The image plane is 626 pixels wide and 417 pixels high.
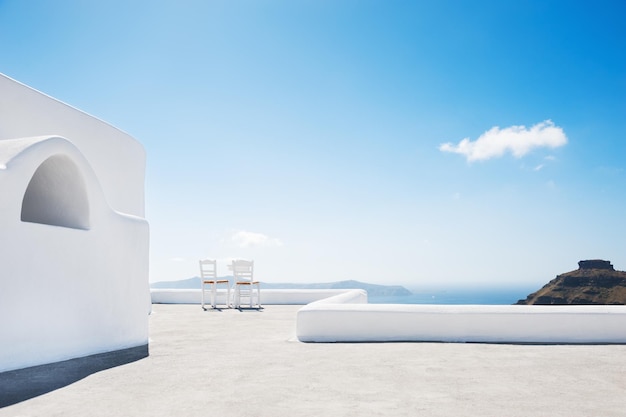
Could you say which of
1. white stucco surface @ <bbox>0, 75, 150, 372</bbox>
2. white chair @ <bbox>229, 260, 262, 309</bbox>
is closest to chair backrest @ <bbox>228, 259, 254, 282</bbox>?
white chair @ <bbox>229, 260, 262, 309</bbox>

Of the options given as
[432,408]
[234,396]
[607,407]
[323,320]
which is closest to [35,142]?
[234,396]

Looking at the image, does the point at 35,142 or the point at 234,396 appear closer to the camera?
the point at 234,396

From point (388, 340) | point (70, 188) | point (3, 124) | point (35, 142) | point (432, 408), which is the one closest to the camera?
point (432, 408)

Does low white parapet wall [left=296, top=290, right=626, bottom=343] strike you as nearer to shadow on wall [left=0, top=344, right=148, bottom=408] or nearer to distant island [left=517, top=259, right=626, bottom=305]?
shadow on wall [left=0, top=344, right=148, bottom=408]

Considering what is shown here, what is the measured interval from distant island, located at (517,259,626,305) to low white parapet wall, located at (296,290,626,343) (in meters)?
61.5

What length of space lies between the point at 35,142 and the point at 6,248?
122cm

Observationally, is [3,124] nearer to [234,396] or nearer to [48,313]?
[48,313]

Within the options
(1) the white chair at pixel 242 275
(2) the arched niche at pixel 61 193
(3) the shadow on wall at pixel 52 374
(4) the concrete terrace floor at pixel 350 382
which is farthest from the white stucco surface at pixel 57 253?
(1) the white chair at pixel 242 275

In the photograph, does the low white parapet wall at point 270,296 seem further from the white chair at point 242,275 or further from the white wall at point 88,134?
the white wall at point 88,134

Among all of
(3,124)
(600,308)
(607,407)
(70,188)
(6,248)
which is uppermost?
(3,124)

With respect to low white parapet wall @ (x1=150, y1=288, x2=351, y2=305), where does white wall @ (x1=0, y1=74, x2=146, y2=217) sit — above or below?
above

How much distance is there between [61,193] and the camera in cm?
655

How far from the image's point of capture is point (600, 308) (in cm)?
726

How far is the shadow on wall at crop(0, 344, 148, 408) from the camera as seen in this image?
4324 millimetres
